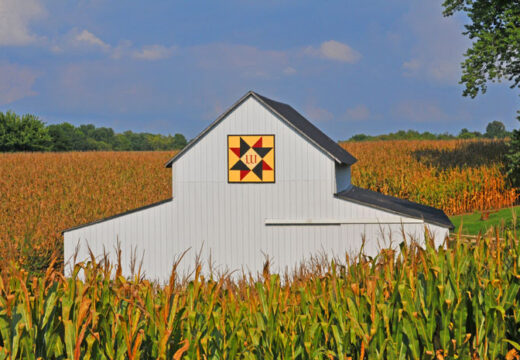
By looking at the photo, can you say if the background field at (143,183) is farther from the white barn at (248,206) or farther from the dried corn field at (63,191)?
the white barn at (248,206)

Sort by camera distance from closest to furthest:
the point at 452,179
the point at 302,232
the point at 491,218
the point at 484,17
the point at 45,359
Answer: the point at 45,359 → the point at 302,232 → the point at 491,218 → the point at 484,17 → the point at 452,179

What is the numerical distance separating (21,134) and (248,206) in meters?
72.9

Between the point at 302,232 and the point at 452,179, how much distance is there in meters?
19.9

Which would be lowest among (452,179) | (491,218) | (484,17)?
(491,218)

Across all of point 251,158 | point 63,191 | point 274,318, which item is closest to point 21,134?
point 63,191

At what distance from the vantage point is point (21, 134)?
82.8 m

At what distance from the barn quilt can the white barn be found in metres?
0.04

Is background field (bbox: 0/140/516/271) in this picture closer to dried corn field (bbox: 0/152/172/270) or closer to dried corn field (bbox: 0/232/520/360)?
dried corn field (bbox: 0/152/172/270)

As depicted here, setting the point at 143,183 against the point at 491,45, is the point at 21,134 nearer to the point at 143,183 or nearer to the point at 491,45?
the point at 143,183

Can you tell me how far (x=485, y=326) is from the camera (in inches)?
272

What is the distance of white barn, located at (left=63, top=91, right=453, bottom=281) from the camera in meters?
20.3

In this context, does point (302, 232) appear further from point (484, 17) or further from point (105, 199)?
point (484, 17)

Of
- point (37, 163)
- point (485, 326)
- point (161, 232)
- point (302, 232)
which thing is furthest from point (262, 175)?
point (37, 163)

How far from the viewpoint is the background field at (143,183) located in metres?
30.9
